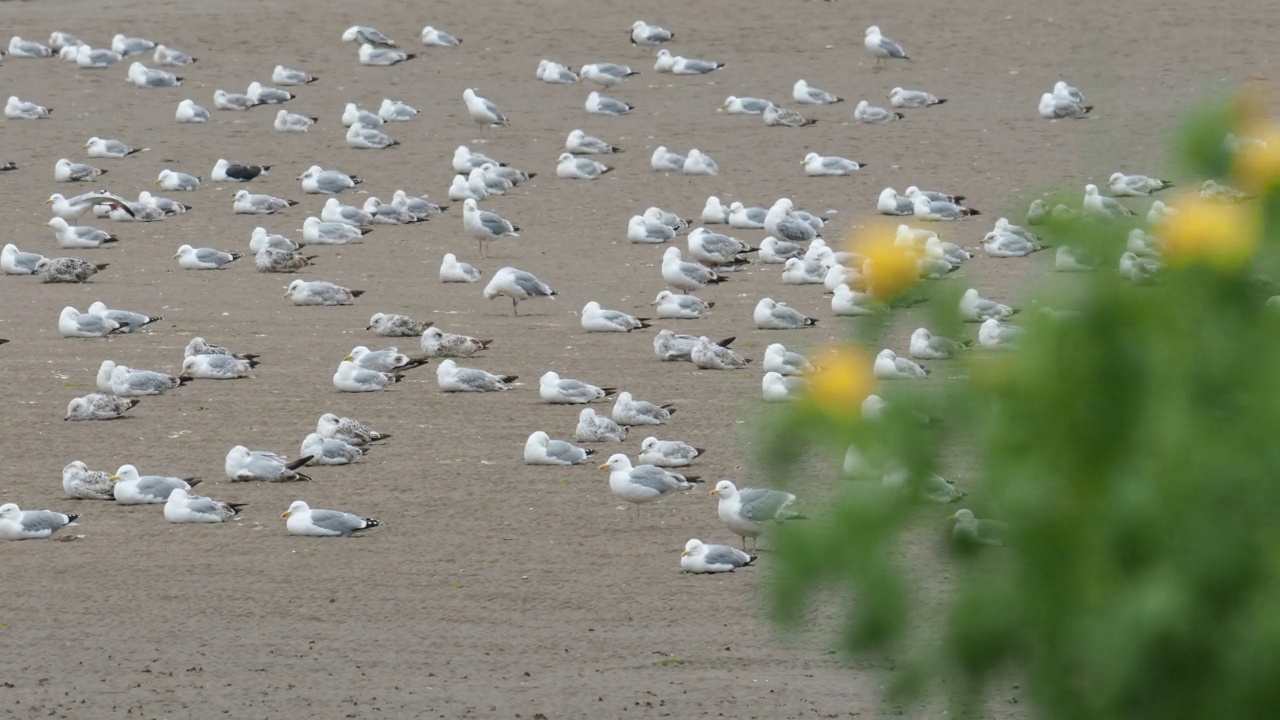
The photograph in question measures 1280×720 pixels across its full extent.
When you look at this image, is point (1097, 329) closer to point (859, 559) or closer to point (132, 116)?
point (859, 559)

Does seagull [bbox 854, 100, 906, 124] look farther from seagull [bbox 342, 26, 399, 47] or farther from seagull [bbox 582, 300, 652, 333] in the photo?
seagull [bbox 582, 300, 652, 333]

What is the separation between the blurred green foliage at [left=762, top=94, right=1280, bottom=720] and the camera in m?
2.06

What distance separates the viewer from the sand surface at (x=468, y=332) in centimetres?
895

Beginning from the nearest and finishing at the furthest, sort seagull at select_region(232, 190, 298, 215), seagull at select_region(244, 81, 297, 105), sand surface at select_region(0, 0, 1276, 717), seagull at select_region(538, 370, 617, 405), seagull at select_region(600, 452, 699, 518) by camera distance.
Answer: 1. sand surface at select_region(0, 0, 1276, 717)
2. seagull at select_region(600, 452, 699, 518)
3. seagull at select_region(538, 370, 617, 405)
4. seagull at select_region(232, 190, 298, 215)
5. seagull at select_region(244, 81, 297, 105)

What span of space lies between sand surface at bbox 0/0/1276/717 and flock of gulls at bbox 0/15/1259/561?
0.12 metres

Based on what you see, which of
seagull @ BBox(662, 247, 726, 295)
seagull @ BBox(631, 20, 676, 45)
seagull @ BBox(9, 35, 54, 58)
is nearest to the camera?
seagull @ BBox(662, 247, 726, 295)

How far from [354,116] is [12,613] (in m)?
15.8

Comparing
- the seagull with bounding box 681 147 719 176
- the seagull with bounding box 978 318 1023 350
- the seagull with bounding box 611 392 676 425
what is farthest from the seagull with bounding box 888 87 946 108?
the seagull with bounding box 978 318 1023 350

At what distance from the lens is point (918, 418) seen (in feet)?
Answer: 7.71

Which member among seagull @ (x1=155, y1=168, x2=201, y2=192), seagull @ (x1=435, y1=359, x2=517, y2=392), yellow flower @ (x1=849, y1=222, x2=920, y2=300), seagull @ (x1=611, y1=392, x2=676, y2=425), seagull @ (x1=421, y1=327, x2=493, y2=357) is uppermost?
yellow flower @ (x1=849, y1=222, x2=920, y2=300)

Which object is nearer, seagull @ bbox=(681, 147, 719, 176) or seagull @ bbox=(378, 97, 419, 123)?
seagull @ bbox=(681, 147, 719, 176)

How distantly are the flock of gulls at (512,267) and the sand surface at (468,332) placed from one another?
0.12 meters

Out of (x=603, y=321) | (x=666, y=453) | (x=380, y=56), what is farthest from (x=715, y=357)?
(x=380, y=56)

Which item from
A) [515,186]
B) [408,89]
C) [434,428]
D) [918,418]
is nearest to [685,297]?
[434,428]
